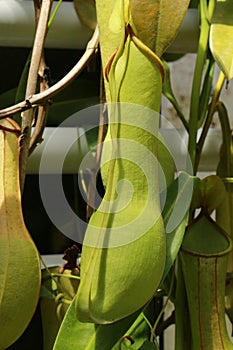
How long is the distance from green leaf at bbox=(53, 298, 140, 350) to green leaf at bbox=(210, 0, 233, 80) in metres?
0.21

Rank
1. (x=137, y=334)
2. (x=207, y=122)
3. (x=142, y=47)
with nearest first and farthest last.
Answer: (x=142, y=47) → (x=137, y=334) → (x=207, y=122)

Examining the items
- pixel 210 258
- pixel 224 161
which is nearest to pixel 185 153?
pixel 224 161

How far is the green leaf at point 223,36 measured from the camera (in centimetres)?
52

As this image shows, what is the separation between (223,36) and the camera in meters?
0.55

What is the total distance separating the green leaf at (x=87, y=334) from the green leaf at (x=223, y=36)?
208 millimetres

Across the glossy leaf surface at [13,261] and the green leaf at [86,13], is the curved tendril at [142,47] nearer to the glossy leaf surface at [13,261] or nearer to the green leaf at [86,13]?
the glossy leaf surface at [13,261]

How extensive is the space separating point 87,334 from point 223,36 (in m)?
0.27

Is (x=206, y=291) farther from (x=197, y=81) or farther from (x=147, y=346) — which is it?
(x=197, y=81)

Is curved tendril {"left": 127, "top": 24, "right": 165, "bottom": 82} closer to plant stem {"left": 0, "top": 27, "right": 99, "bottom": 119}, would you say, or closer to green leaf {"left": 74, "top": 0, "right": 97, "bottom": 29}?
plant stem {"left": 0, "top": 27, "right": 99, "bottom": 119}

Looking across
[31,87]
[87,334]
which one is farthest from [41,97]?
[87,334]

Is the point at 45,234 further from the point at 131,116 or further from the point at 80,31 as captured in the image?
the point at 131,116

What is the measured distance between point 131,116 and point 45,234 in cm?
37

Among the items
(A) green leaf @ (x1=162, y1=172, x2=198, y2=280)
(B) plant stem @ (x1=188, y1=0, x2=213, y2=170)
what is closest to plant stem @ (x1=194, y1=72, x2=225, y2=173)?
(B) plant stem @ (x1=188, y1=0, x2=213, y2=170)

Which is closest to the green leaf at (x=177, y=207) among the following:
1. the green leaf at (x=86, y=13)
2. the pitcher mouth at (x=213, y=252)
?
the pitcher mouth at (x=213, y=252)
